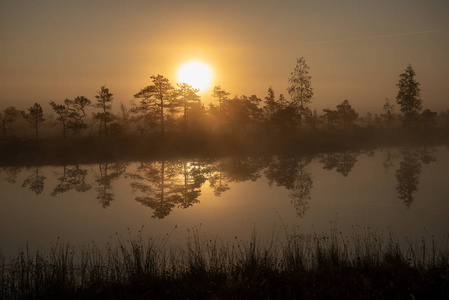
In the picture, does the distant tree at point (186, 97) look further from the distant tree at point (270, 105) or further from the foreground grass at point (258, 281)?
the foreground grass at point (258, 281)

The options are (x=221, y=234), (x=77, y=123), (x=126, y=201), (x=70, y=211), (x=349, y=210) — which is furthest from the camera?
(x=77, y=123)

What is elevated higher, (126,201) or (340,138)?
(340,138)

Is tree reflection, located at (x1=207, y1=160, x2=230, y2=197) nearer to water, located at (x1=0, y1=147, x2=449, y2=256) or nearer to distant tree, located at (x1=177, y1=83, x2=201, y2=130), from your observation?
water, located at (x1=0, y1=147, x2=449, y2=256)

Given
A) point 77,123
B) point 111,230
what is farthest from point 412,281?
point 77,123

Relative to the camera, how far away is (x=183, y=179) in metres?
29.4

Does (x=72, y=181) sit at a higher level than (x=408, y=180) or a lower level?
higher

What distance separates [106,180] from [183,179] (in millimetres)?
6682

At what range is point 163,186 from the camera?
2650 centimetres

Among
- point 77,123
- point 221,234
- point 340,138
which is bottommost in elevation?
point 221,234

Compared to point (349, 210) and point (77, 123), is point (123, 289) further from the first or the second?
point (77, 123)

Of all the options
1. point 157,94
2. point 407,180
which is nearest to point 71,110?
point 157,94

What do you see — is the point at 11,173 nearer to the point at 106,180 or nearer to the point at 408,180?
the point at 106,180

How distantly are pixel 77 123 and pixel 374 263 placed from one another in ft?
183

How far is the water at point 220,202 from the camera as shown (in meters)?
14.6
